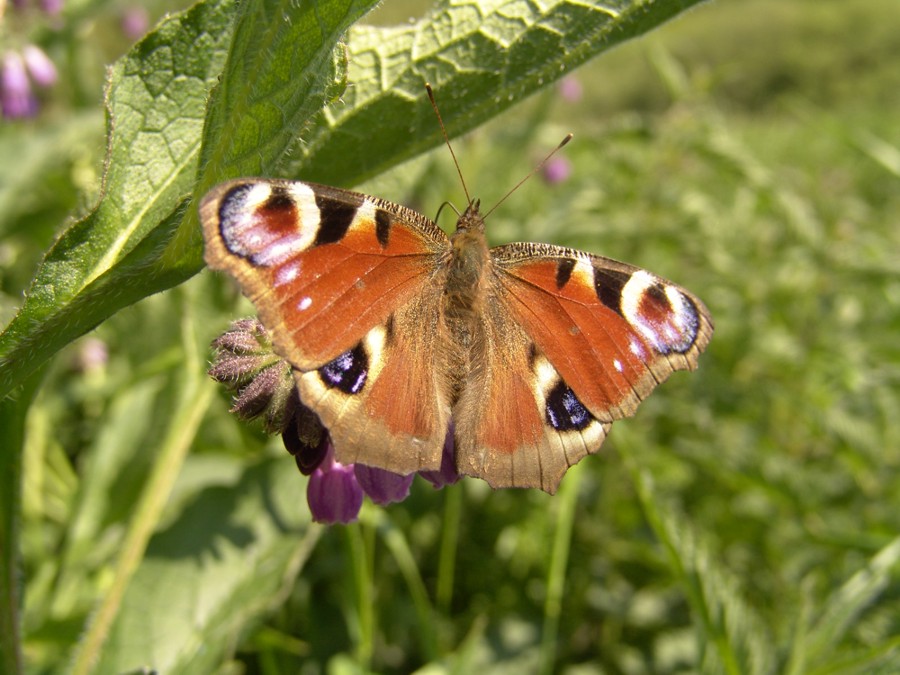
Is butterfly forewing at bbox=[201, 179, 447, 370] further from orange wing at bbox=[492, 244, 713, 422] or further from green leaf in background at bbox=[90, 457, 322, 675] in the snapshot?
green leaf in background at bbox=[90, 457, 322, 675]

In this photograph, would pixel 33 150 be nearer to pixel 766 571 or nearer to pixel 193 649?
pixel 193 649

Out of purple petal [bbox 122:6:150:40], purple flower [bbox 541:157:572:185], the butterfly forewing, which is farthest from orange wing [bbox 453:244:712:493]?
purple petal [bbox 122:6:150:40]

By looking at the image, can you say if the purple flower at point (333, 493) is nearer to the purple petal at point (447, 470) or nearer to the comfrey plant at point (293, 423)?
the comfrey plant at point (293, 423)

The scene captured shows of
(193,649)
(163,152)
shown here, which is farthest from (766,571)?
(163,152)

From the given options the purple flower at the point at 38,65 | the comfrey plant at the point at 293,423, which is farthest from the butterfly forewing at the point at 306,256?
the purple flower at the point at 38,65

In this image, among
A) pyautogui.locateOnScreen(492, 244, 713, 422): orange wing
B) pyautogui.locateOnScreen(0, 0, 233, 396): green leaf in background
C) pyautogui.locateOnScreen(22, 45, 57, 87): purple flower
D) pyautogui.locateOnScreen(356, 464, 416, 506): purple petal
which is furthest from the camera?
pyautogui.locateOnScreen(22, 45, 57, 87): purple flower
